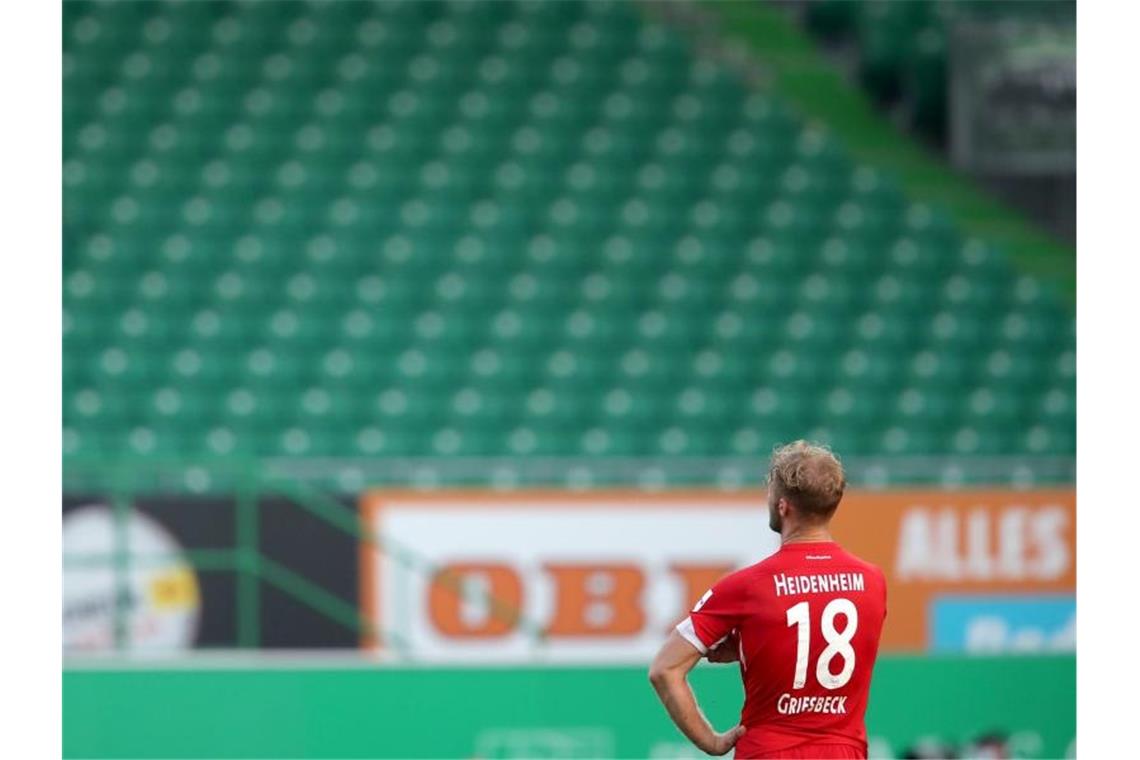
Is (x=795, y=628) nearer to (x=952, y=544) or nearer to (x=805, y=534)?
(x=805, y=534)

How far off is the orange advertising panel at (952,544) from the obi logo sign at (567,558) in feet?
1.75

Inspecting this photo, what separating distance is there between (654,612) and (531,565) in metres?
0.59

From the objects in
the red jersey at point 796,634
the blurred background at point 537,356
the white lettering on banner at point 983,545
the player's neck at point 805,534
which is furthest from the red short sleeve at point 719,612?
the white lettering on banner at point 983,545

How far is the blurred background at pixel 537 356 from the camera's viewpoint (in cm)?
757

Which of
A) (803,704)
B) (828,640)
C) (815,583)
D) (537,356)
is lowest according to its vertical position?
(803,704)

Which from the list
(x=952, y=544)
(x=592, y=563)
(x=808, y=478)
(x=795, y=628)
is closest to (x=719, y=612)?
(x=795, y=628)

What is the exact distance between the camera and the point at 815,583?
3.24 m

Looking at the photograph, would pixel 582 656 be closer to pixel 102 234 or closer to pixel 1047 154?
pixel 102 234

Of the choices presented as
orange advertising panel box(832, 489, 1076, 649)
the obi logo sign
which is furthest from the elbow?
orange advertising panel box(832, 489, 1076, 649)

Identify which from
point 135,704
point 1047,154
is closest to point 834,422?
point 1047,154

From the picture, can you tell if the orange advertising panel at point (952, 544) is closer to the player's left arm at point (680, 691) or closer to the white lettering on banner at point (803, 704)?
the white lettering on banner at point (803, 704)

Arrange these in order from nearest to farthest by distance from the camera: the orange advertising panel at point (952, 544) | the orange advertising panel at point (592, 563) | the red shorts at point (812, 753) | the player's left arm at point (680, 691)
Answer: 1. the player's left arm at point (680, 691)
2. the red shorts at point (812, 753)
3. the orange advertising panel at point (592, 563)
4. the orange advertising panel at point (952, 544)

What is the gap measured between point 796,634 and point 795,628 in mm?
11

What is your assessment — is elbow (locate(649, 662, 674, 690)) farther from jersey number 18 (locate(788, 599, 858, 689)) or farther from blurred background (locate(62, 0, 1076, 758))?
blurred background (locate(62, 0, 1076, 758))
